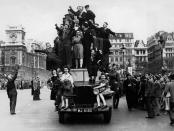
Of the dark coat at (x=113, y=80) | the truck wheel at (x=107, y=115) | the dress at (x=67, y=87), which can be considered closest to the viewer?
the truck wheel at (x=107, y=115)

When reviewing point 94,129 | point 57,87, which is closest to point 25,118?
point 57,87

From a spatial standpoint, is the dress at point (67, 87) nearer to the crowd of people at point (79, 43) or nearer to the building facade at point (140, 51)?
the crowd of people at point (79, 43)

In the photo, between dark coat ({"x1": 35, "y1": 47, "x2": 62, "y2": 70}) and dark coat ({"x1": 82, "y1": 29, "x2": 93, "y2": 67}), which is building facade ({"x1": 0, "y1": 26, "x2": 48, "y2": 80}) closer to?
dark coat ({"x1": 35, "y1": 47, "x2": 62, "y2": 70})

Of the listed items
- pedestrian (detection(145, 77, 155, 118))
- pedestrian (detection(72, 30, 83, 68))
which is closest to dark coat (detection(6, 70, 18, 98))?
pedestrian (detection(72, 30, 83, 68))

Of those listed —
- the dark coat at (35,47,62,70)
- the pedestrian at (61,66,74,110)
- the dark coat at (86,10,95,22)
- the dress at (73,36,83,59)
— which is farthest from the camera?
the dark coat at (86,10,95,22)

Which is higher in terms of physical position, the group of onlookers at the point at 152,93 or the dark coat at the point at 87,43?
the dark coat at the point at 87,43

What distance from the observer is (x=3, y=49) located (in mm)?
158000

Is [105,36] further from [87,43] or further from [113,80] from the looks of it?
[113,80]

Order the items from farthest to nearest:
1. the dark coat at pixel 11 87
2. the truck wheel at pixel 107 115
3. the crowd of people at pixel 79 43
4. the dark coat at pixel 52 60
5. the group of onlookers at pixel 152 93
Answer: the dark coat at pixel 52 60 < the crowd of people at pixel 79 43 < the dark coat at pixel 11 87 < the truck wheel at pixel 107 115 < the group of onlookers at pixel 152 93

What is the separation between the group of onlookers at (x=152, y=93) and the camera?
47.7ft

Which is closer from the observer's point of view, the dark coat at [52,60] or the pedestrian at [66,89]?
the pedestrian at [66,89]

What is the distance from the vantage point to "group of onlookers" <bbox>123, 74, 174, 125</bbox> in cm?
1454

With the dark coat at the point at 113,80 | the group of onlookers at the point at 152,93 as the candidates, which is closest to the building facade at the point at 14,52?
the dark coat at the point at 113,80

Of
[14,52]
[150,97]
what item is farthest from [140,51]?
[150,97]
